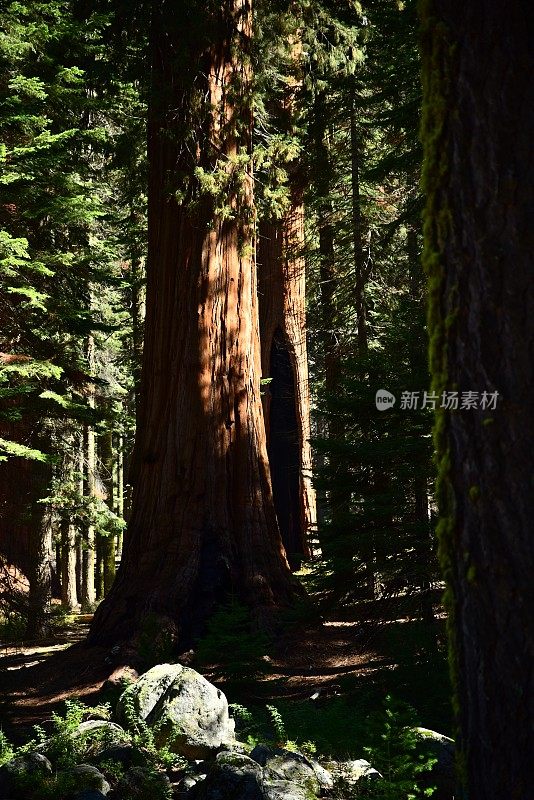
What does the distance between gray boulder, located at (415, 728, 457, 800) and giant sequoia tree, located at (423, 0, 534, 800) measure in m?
2.11

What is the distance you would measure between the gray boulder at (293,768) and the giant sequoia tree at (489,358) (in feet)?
7.00

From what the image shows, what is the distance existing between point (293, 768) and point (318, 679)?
341 centimetres

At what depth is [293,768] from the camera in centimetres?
479

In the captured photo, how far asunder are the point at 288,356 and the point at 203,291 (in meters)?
6.15

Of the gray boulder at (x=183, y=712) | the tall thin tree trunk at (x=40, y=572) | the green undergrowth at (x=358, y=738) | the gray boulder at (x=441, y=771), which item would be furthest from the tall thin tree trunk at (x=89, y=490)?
the gray boulder at (x=441, y=771)

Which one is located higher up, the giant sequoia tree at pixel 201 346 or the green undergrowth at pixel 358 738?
the giant sequoia tree at pixel 201 346

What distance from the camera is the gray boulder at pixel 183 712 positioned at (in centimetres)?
555

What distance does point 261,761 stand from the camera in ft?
16.1

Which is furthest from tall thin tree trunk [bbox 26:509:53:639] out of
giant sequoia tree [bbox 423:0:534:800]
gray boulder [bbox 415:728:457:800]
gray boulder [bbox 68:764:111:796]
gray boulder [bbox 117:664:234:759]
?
giant sequoia tree [bbox 423:0:534:800]

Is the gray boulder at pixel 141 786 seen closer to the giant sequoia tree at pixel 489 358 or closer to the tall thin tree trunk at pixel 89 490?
the giant sequoia tree at pixel 489 358

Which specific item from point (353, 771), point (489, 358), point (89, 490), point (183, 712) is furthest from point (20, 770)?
point (89, 490)

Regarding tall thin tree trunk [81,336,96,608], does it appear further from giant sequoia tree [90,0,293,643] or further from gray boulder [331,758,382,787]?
gray boulder [331,758,382,787]

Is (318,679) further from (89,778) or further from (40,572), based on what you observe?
(40,572)

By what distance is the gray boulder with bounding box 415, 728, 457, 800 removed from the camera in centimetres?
468
